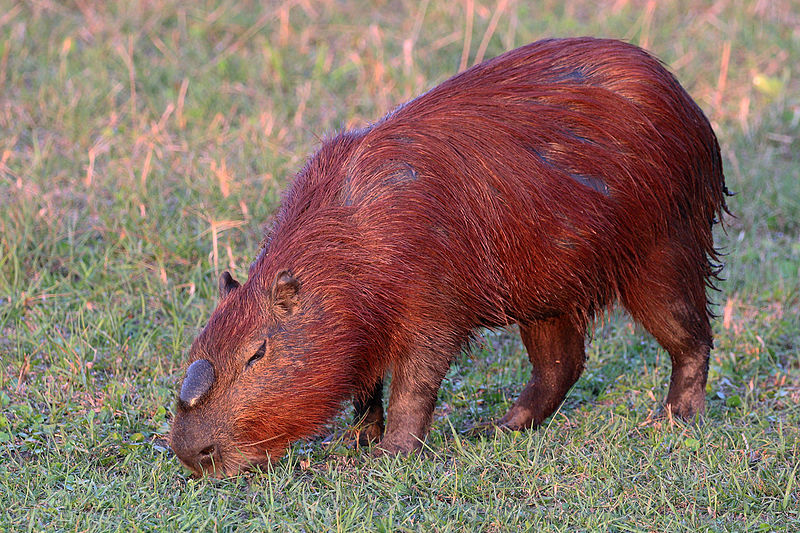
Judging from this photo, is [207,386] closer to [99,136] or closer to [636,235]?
[636,235]

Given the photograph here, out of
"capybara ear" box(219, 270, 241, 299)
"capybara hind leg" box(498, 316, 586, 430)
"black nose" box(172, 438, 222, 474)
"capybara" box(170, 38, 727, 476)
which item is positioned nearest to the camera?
"black nose" box(172, 438, 222, 474)

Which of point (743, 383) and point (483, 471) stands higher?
point (483, 471)

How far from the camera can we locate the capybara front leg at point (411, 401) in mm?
4023

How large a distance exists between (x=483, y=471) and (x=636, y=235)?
1.10 metres

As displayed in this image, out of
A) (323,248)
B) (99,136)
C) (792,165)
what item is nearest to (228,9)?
(99,136)

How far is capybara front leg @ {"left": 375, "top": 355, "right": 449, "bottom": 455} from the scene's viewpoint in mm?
4023

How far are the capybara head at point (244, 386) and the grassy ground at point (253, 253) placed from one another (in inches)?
5.5

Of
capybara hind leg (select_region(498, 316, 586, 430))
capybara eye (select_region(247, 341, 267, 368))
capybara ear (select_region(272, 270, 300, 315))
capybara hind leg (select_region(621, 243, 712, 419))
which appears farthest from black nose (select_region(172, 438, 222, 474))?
capybara hind leg (select_region(621, 243, 712, 419))

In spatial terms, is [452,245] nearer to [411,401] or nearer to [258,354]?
[411,401]

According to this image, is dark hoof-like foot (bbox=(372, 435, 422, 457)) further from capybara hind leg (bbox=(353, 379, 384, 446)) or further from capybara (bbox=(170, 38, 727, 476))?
capybara hind leg (bbox=(353, 379, 384, 446))

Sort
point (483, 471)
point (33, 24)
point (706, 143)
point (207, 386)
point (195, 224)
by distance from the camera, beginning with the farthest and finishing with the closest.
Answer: point (33, 24) → point (195, 224) → point (706, 143) → point (483, 471) → point (207, 386)

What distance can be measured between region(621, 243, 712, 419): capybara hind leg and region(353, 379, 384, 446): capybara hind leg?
1085 mm

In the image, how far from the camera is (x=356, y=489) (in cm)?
386

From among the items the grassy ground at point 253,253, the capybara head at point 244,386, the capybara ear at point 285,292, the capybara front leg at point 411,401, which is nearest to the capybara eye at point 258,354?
the capybara head at point 244,386
